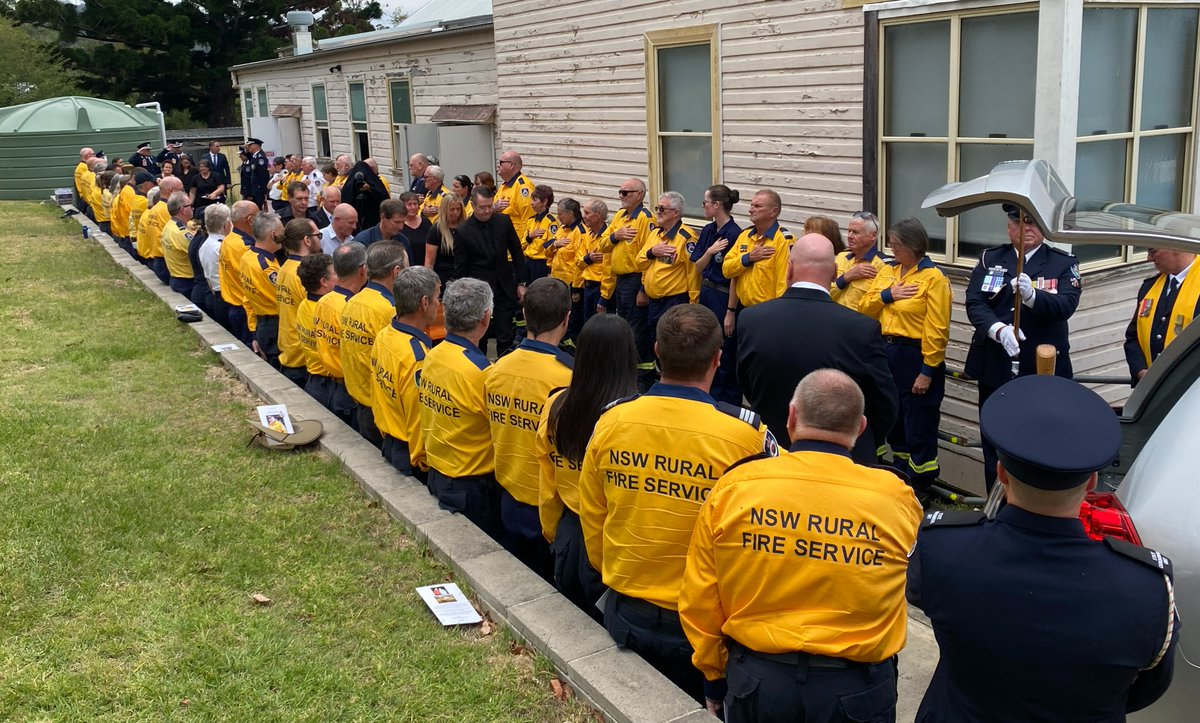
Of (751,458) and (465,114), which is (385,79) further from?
(751,458)

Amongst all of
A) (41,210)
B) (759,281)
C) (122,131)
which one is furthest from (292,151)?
(759,281)

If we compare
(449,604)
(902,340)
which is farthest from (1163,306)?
(449,604)

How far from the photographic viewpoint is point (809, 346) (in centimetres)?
488

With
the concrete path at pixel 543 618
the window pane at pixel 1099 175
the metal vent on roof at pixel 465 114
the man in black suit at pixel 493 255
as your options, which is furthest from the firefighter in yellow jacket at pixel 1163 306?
the metal vent on roof at pixel 465 114

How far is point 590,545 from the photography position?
13.5 ft

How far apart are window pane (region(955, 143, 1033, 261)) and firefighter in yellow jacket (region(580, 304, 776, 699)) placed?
4.34 m

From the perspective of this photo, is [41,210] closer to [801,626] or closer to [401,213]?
[401,213]

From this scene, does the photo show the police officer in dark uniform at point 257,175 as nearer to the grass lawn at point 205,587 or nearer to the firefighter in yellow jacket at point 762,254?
the grass lawn at point 205,587

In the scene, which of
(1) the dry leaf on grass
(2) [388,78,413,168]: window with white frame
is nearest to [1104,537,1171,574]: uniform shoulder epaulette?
(1) the dry leaf on grass

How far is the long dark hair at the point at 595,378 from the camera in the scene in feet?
13.6

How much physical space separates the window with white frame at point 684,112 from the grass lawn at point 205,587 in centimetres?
474

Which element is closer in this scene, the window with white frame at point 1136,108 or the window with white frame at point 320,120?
the window with white frame at point 1136,108

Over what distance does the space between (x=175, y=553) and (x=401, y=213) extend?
5.04 m

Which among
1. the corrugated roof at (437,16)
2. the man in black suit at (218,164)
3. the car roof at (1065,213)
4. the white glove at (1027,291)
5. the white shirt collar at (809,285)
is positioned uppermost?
the corrugated roof at (437,16)
